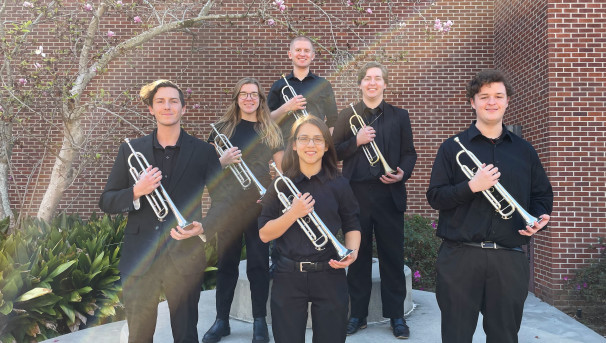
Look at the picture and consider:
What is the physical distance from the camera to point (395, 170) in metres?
3.96

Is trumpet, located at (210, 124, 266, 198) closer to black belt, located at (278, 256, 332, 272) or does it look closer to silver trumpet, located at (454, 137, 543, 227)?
black belt, located at (278, 256, 332, 272)

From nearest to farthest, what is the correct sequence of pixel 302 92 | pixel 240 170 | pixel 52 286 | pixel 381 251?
pixel 240 170
pixel 381 251
pixel 302 92
pixel 52 286

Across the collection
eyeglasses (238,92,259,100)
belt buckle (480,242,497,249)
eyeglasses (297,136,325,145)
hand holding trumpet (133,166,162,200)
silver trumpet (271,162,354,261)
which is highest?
eyeglasses (238,92,259,100)

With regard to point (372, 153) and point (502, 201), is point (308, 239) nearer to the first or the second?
point (502, 201)

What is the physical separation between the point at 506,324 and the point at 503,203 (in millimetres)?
675

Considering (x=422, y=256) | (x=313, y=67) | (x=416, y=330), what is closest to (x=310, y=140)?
(x=416, y=330)

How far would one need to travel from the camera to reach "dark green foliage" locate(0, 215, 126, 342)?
16.0ft

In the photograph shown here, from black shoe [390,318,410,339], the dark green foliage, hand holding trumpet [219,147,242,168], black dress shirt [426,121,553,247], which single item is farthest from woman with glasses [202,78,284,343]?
the dark green foliage

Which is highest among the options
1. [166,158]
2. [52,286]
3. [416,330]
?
[166,158]

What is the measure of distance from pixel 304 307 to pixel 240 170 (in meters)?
1.37

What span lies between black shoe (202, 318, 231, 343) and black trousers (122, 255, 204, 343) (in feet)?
3.66

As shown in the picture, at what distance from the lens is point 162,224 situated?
9.66 feet

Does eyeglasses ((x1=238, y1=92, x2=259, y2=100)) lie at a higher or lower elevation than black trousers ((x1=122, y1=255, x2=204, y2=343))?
higher

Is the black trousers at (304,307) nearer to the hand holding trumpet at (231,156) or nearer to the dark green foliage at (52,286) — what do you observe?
the hand holding trumpet at (231,156)
